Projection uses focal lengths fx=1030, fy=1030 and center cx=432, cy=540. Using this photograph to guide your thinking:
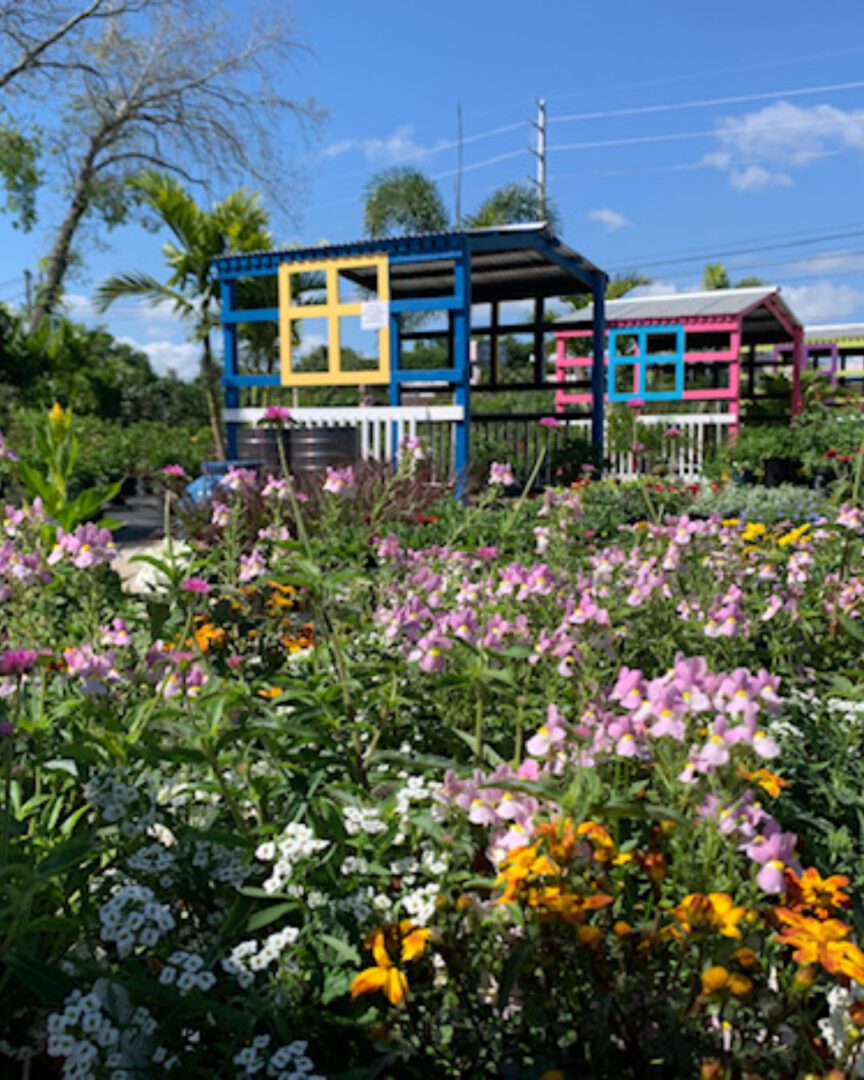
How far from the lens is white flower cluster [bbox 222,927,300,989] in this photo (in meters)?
1.37

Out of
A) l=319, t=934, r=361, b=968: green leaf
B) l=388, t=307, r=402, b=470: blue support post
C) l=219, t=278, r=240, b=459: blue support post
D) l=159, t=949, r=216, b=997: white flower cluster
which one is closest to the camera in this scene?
l=159, t=949, r=216, b=997: white flower cluster

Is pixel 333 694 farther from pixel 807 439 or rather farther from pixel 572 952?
pixel 807 439

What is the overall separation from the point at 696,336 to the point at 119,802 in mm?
16232

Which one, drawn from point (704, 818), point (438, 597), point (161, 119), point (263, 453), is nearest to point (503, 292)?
point (263, 453)

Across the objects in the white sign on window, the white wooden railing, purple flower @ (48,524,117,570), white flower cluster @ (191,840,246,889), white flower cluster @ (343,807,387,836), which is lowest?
white flower cluster @ (191,840,246,889)

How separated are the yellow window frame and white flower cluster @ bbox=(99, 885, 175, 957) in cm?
Answer: 839

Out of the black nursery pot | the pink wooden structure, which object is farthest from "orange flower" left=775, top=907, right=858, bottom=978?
the black nursery pot

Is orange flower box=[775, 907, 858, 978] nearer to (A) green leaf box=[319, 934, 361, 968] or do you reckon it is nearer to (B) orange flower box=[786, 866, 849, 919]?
(B) orange flower box=[786, 866, 849, 919]

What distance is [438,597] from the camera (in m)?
2.59

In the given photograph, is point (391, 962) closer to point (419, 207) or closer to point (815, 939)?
point (815, 939)

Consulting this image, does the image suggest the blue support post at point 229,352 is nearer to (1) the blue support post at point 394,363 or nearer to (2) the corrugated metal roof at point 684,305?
(1) the blue support post at point 394,363

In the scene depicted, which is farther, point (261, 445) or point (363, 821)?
point (261, 445)

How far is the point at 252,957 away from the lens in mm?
1394

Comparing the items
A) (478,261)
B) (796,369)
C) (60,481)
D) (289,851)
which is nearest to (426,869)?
(289,851)
